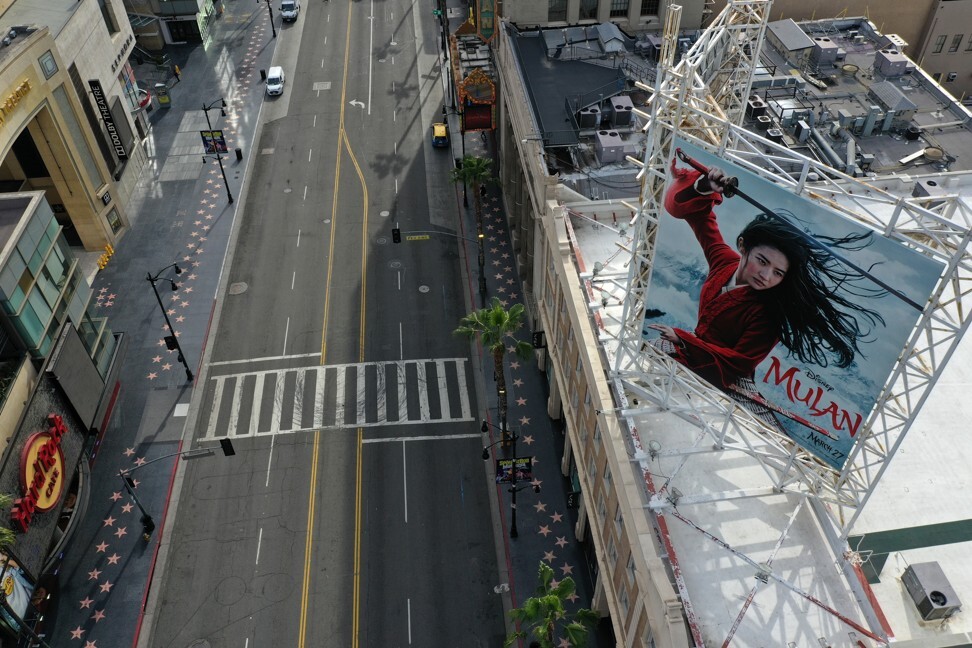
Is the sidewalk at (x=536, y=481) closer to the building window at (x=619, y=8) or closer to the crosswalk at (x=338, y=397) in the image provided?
the crosswalk at (x=338, y=397)

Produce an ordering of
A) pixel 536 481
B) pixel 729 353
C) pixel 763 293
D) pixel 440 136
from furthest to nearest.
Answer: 1. pixel 440 136
2. pixel 536 481
3. pixel 729 353
4. pixel 763 293

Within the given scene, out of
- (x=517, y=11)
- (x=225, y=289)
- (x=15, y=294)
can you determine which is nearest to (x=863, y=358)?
(x=15, y=294)

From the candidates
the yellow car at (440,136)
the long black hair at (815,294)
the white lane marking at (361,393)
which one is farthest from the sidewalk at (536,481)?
the long black hair at (815,294)

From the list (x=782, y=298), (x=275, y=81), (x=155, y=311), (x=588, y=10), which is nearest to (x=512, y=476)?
(x=782, y=298)

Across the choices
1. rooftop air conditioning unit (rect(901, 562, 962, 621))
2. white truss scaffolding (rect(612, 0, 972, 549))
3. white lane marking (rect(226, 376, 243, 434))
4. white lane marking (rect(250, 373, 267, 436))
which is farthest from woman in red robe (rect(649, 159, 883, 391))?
white lane marking (rect(226, 376, 243, 434))

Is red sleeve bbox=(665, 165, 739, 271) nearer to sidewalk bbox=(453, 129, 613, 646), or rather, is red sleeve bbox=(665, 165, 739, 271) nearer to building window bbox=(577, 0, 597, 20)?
sidewalk bbox=(453, 129, 613, 646)

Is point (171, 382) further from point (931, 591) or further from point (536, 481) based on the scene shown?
point (931, 591)
